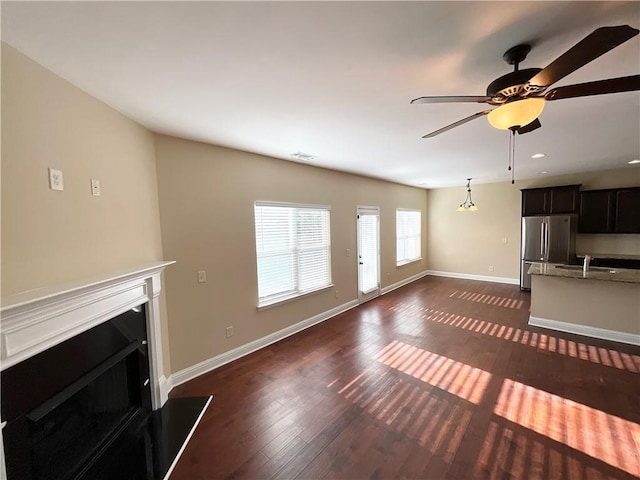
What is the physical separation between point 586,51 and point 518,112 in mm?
334

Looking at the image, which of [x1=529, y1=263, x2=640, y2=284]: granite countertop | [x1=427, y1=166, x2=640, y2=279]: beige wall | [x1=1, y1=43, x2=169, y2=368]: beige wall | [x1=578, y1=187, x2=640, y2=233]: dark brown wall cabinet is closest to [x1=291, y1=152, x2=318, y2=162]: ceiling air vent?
[x1=1, y1=43, x2=169, y2=368]: beige wall

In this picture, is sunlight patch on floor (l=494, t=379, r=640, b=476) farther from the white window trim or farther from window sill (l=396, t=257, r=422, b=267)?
window sill (l=396, t=257, r=422, b=267)

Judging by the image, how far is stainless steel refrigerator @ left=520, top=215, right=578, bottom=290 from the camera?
5168mm

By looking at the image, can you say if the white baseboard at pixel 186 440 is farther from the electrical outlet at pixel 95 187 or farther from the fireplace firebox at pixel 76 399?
the electrical outlet at pixel 95 187

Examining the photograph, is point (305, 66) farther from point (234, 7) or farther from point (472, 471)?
point (472, 471)

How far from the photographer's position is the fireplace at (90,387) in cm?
121

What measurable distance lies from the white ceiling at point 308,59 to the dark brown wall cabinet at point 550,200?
3131 mm

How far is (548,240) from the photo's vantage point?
17.6 feet

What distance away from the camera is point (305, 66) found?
153 centimetres

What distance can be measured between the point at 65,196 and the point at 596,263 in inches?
306

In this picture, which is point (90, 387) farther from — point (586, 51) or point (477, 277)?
point (477, 277)

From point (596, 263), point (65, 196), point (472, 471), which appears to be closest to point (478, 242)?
point (596, 263)

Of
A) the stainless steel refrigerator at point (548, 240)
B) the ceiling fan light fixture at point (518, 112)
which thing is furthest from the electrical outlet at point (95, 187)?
the stainless steel refrigerator at point (548, 240)

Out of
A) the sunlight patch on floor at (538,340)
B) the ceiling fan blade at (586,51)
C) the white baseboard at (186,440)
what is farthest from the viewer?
the sunlight patch on floor at (538,340)
